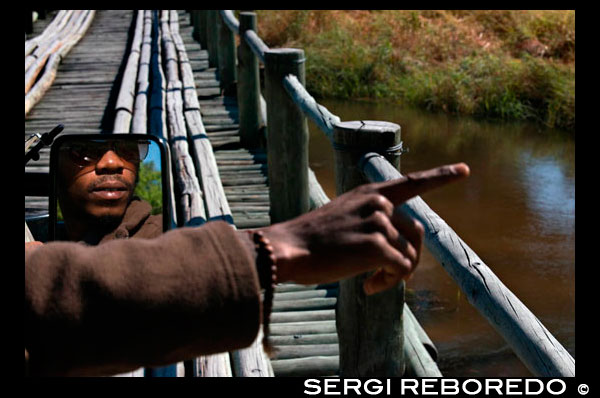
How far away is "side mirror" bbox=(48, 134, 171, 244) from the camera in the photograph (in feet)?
5.57

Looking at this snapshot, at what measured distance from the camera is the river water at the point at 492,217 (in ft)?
20.4

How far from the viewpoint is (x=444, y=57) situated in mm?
14852

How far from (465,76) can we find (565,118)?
71.5 inches

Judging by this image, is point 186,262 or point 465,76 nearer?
point 186,262

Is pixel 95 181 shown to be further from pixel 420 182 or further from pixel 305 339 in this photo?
pixel 305 339

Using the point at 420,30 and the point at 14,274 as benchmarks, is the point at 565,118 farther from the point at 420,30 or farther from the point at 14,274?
the point at 14,274

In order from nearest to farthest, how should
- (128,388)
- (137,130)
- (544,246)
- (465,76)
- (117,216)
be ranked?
(117,216) < (128,388) < (137,130) < (544,246) < (465,76)

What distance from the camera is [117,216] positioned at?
172cm

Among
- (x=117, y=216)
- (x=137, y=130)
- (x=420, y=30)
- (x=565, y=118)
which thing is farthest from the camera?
(x=420, y=30)

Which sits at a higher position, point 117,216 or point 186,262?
point 186,262

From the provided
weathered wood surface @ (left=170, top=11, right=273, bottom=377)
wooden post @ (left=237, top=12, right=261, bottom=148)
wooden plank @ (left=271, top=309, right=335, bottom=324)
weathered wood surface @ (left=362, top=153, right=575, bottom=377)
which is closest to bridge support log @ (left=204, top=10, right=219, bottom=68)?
weathered wood surface @ (left=170, top=11, right=273, bottom=377)

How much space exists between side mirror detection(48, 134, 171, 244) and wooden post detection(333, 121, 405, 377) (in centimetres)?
92
